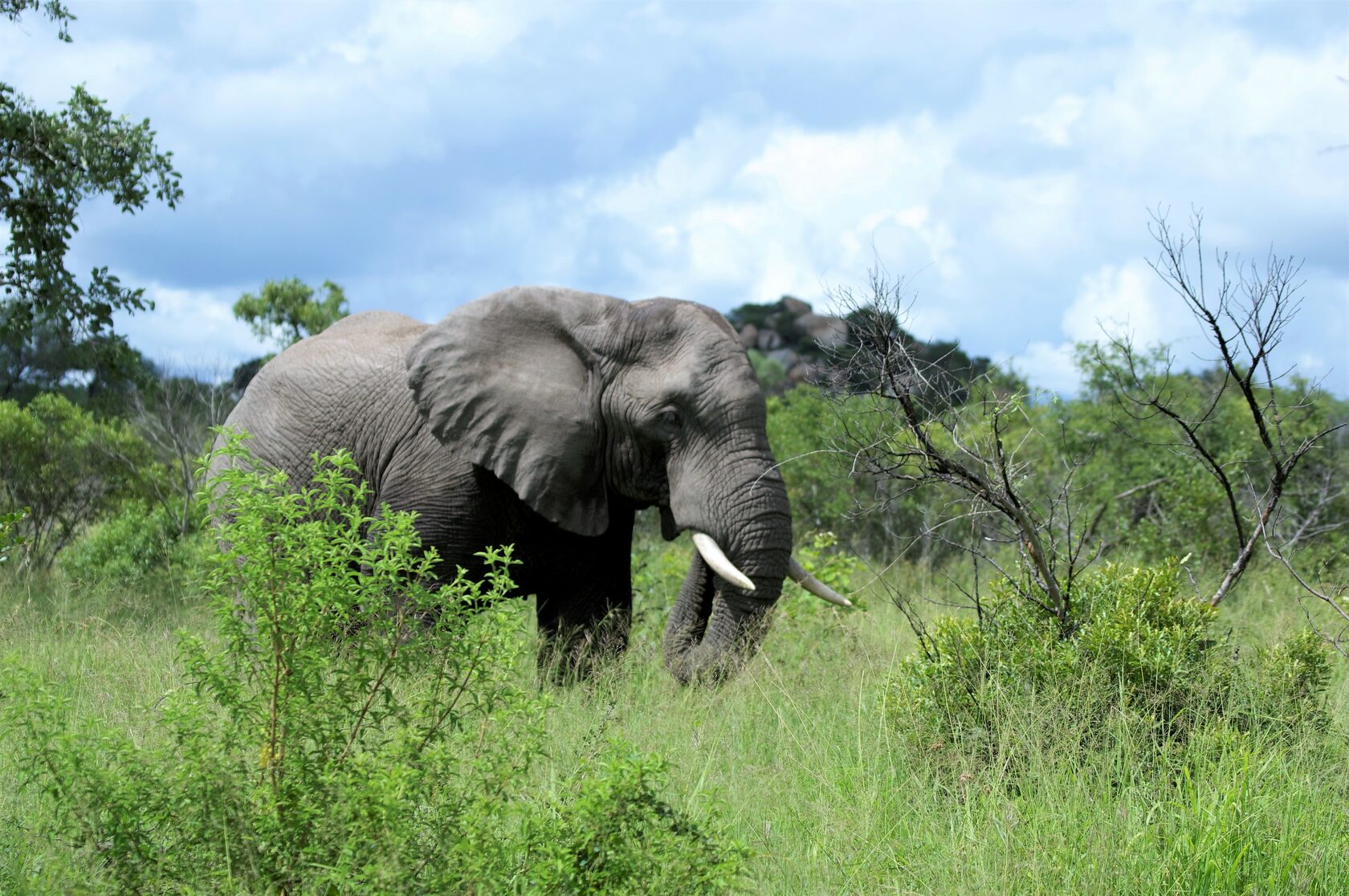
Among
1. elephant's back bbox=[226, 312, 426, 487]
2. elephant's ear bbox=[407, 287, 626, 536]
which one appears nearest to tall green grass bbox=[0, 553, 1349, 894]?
elephant's ear bbox=[407, 287, 626, 536]

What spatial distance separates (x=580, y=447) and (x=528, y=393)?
0.42 m

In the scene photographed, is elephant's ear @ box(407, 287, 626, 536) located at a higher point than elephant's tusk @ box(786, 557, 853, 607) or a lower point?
higher

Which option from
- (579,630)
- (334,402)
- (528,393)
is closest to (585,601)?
(579,630)

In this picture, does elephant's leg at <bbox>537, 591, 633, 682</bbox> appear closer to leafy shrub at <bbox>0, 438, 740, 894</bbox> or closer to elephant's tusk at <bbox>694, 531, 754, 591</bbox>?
elephant's tusk at <bbox>694, 531, 754, 591</bbox>

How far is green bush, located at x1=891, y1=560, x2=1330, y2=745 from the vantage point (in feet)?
18.6

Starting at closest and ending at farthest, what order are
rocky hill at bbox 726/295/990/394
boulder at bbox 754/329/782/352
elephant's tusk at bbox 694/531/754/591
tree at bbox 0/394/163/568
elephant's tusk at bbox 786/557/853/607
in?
elephant's tusk at bbox 694/531/754/591 → elephant's tusk at bbox 786/557/853/607 → tree at bbox 0/394/163/568 → rocky hill at bbox 726/295/990/394 → boulder at bbox 754/329/782/352

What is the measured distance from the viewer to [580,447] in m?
7.36

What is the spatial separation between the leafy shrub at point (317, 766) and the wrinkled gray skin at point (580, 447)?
337cm

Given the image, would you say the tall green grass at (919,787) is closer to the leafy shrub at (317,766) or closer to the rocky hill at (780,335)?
the leafy shrub at (317,766)

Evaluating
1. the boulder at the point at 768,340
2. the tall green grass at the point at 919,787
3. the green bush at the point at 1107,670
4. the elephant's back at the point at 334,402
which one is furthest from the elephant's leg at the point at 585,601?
the boulder at the point at 768,340

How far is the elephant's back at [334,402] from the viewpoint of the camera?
790 centimetres

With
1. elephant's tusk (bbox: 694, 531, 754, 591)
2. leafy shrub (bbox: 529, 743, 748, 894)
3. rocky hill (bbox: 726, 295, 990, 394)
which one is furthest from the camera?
rocky hill (bbox: 726, 295, 990, 394)

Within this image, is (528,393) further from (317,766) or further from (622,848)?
(622,848)

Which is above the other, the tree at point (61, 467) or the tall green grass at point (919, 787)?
the tree at point (61, 467)
